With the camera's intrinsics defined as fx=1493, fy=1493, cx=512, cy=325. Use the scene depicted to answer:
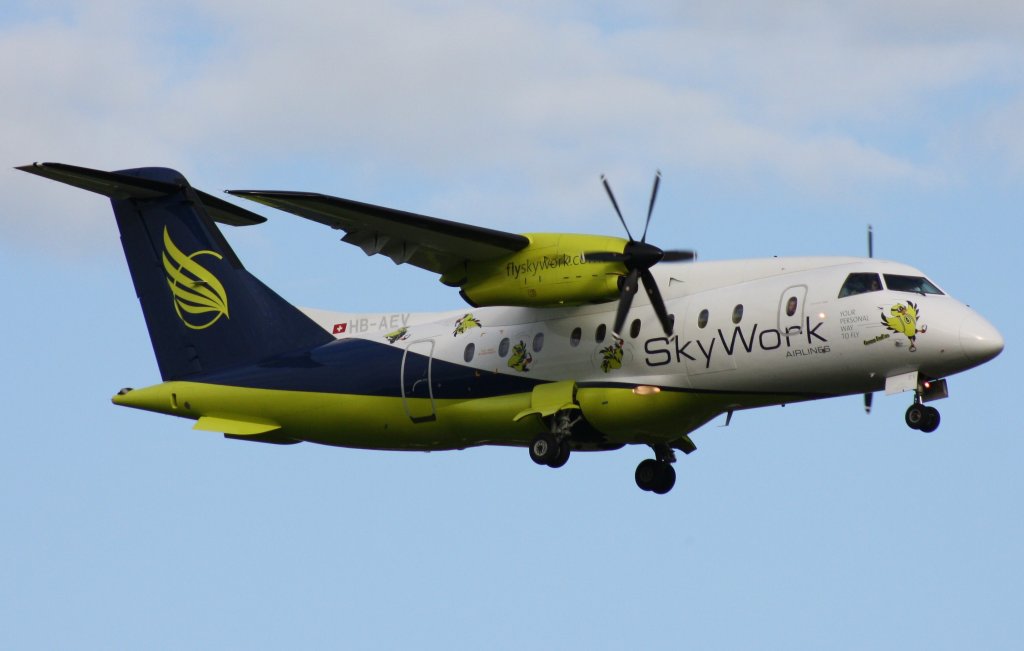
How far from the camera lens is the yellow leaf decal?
25.9 m

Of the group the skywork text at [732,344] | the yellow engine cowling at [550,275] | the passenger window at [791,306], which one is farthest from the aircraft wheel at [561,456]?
the passenger window at [791,306]

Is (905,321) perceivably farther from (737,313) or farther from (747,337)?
(737,313)

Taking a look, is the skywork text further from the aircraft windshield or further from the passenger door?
the passenger door

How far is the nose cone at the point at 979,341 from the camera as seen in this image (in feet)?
63.6

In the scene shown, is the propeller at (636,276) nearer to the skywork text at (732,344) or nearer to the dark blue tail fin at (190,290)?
the skywork text at (732,344)

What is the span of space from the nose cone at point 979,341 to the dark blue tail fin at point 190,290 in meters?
10.8

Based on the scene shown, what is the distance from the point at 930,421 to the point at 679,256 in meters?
4.81

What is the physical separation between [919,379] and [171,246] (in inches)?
516

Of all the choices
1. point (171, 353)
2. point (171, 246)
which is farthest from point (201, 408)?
point (171, 246)

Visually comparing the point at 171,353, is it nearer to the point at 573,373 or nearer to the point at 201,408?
the point at 201,408

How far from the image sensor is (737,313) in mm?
21000

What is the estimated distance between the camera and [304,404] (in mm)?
24359

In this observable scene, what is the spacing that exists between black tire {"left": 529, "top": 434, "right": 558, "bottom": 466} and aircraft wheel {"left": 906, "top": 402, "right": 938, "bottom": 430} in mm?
5133

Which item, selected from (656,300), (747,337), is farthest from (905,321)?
(656,300)
